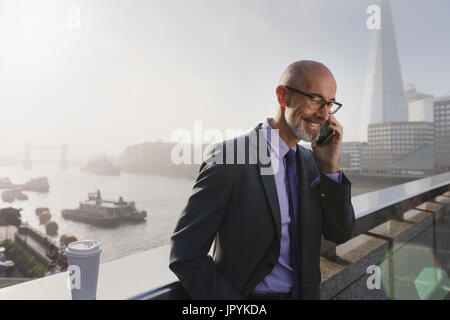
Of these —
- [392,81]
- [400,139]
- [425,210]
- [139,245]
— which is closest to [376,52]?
[392,81]

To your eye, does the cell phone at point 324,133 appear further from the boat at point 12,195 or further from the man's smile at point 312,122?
the boat at point 12,195

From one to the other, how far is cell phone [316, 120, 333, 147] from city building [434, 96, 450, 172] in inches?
2136

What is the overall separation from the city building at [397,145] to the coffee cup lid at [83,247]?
202 feet

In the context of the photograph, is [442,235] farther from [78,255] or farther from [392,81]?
[392,81]

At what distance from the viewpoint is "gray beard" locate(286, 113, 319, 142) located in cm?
114

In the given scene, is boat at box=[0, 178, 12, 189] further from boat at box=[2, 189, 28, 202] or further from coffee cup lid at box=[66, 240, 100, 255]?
coffee cup lid at box=[66, 240, 100, 255]

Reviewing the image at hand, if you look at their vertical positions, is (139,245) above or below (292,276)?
below

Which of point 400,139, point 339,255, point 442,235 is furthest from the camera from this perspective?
point 400,139

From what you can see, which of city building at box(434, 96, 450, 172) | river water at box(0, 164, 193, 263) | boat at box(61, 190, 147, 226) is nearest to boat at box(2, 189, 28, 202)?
river water at box(0, 164, 193, 263)

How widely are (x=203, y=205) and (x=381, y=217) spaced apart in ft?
6.03

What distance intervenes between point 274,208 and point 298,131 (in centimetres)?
34

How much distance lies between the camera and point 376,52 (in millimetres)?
75125

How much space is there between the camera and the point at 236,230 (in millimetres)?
987

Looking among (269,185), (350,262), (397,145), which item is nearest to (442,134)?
(397,145)
